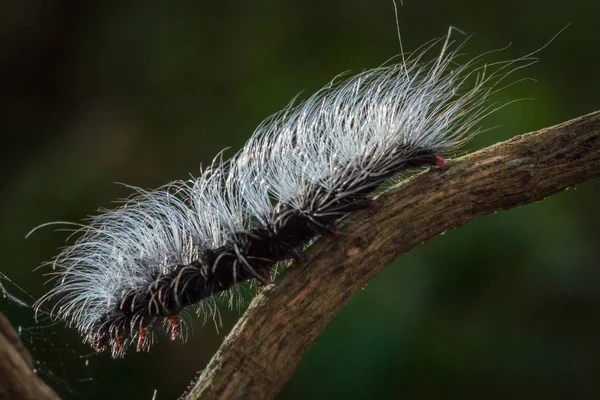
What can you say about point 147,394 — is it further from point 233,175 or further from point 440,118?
point 440,118

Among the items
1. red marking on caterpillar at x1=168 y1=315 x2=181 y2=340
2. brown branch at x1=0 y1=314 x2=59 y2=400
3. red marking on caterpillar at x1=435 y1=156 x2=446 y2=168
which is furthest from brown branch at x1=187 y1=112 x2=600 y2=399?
red marking on caterpillar at x1=168 y1=315 x2=181 y2=340

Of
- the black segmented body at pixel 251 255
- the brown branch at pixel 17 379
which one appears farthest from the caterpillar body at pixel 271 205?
the brown branch at pixel 17 379

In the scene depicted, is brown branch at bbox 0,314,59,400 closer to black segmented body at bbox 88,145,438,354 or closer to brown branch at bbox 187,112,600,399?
brown branch at bbox 187,112,600,399

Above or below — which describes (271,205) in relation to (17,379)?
below

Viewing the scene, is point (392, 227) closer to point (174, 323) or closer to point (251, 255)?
point (251, 255)

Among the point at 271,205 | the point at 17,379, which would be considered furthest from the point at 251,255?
the point at 17,379

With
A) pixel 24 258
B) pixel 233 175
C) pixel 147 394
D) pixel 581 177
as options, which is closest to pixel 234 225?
pixel 233 175
